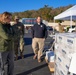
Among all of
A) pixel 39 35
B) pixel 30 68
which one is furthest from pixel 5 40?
pixel 39 35

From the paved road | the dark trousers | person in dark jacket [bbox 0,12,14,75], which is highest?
person in dark jacket [bbox 0,12,14,75]

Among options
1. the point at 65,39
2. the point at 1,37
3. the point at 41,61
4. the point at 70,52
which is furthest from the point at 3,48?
the point at 41,61

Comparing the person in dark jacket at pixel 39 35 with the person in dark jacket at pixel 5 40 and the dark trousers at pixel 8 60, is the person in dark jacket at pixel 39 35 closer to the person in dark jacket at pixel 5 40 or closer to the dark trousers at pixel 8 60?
the dark trousers at pixel 8 60

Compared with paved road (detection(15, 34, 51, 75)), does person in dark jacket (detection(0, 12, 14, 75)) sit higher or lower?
higher

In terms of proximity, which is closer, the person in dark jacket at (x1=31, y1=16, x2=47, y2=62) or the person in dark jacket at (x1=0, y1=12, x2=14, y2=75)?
the person in dark jacket at (x1=0, y1=12, x2=14, y2=75)

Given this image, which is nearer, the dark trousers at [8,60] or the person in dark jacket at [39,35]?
the dark trousers at [8,60]

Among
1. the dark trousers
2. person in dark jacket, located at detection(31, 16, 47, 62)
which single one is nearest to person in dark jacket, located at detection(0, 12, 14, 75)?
the dark trousers

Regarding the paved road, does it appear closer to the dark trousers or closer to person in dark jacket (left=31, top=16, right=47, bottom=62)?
person in dark jacket (left=31, top=16, right=47, bottom=62)

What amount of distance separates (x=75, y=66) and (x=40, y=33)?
21.2ft

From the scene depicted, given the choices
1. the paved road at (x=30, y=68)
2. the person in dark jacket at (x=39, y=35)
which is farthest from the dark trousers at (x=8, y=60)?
the person in dark jacket at (x=39, y=35)

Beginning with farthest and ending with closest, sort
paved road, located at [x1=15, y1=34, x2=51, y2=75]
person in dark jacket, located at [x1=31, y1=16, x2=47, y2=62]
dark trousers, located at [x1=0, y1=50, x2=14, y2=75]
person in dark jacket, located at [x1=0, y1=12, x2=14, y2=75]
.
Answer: person in dark jacket, located at [x1=31, y1=16, x2=47, y2=62]
paved road, located at [x1=15, y1=34, x2=51, y2=75]
dark trousers, located at [x1=0, y1=50, x2=14, y2=75]
person in dark jacket, located at [x1=0, y1=12, x2=14, y2=75]

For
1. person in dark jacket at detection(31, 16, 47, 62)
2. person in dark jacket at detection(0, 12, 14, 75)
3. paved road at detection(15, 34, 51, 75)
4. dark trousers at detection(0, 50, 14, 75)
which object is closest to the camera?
person in dark jacket at detection(0, 12, 14, 75)

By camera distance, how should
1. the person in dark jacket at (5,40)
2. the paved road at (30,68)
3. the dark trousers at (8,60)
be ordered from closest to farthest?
the person in dark jacket at (5,40) → the dark trousers at (8,60) → the paved road at (30,68)

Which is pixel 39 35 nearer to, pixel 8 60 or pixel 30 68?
pixel 30 68
